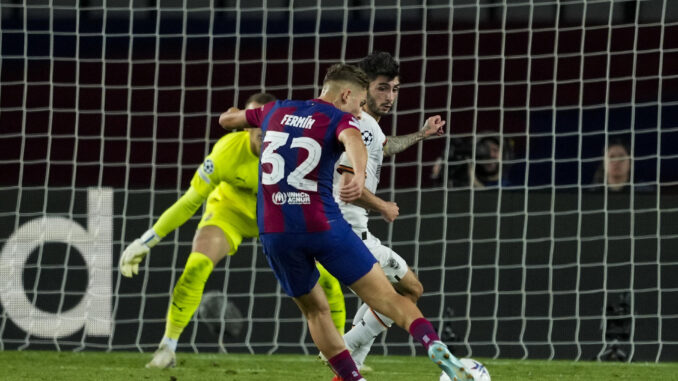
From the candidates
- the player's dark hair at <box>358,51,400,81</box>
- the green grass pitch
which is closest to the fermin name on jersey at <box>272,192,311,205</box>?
the player's dark hair at <box>358,51,400,81</box>

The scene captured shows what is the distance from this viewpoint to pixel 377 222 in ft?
28.2

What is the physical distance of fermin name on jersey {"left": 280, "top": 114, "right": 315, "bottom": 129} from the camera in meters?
4.86

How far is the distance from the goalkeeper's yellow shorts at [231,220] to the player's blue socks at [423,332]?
2.63m

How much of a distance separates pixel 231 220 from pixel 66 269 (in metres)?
1.94

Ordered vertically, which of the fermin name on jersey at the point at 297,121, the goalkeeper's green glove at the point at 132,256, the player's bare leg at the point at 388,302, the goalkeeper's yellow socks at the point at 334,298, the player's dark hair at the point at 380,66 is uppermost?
the player's dark hair at the point at 380,66

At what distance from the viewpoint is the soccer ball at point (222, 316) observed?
863cm

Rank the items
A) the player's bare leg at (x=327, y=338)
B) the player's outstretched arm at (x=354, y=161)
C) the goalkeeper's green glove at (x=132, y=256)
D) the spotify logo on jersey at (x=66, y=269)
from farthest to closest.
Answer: the spotify logo on jersey at (x=66, y=269) → the goalkeeper's green glove at (x=132, y=256) → the player's bare leg at (x=327, y=338) → the player's outstretched arm at (x=354, y=161)

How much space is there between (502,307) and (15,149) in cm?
505

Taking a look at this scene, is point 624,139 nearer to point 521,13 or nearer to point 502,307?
point 521,13

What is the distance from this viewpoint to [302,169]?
15.8ft

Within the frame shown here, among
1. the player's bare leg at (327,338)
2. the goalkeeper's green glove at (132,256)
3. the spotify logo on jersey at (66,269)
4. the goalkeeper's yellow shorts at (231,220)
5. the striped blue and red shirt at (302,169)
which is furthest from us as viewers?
the spotify logo on jersey at (66,269)

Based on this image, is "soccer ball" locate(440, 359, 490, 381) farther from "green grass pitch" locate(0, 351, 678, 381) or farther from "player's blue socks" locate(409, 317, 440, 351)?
"green grass pitch" locate(0, 351, 678, 381)

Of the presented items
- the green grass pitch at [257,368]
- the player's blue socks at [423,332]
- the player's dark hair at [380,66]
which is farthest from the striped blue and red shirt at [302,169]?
the green grass pitch at [257,368]

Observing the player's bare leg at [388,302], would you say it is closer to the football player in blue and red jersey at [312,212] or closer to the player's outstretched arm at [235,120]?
the football player in blue and red jersey at [312,212]
